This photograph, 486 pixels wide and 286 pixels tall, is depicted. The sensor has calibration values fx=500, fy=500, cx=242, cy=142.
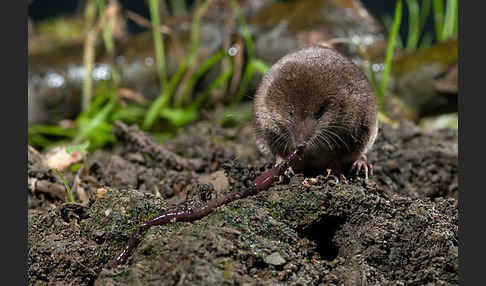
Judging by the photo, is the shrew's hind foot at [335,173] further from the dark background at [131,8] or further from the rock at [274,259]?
the dark background at [131,8]

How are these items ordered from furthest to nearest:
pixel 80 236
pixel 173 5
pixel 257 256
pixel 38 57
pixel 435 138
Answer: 1. pixel 173 5
2. pixel 38 57
3. pixel 435 138
4. pixel 80 236
5. pixel 257 256

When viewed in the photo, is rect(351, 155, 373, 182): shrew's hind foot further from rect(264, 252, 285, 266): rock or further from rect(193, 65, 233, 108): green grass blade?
rect(193, 65, 233, 108): green grass blade

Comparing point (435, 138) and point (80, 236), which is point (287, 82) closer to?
point (80, 236)

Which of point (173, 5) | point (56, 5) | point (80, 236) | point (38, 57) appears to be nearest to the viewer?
point (80, 236)

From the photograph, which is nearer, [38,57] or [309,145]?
[309,145]

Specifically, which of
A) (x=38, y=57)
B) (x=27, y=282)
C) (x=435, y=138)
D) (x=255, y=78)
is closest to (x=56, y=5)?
(x=38, y=57)

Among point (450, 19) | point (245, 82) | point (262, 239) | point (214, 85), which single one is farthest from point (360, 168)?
point (450, 19)

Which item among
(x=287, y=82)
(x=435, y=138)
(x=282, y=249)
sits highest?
(x=287, y=82)

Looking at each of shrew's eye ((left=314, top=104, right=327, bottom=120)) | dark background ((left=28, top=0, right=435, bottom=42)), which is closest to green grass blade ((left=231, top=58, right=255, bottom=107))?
shrew's eye ((left=314, top=104, right=327, bottom=120))

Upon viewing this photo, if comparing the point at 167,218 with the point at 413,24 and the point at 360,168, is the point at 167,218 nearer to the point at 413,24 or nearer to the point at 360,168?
the point at 360,168
